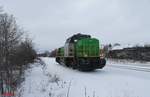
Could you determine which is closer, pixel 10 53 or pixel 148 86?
pixel 10 53

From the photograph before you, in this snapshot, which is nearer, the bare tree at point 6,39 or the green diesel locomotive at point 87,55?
the bare tree at point 6,39

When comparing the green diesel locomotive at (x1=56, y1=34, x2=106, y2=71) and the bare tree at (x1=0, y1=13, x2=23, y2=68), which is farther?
the green diesel locomotive at (x1=56, y1=34, x2=106, y2=71)

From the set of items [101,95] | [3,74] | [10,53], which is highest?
[10,53]

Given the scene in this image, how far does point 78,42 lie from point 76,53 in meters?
1.05

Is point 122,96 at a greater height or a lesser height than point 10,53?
lesser

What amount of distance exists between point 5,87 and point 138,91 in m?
5.90

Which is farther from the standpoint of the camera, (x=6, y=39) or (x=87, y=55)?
(x=87, y=55)

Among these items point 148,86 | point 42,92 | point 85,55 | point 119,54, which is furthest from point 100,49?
point 119,54

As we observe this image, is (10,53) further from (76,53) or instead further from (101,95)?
(76,53)

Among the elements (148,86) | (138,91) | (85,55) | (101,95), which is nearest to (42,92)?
(101,95)

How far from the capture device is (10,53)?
10.6m

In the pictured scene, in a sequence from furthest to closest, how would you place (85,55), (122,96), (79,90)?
1. (85,55)
2. (79,90)
3. (122,96)

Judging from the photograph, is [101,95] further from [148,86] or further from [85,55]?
[85,55]

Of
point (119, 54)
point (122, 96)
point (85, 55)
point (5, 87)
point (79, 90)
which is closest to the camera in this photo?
point (122, 96)
